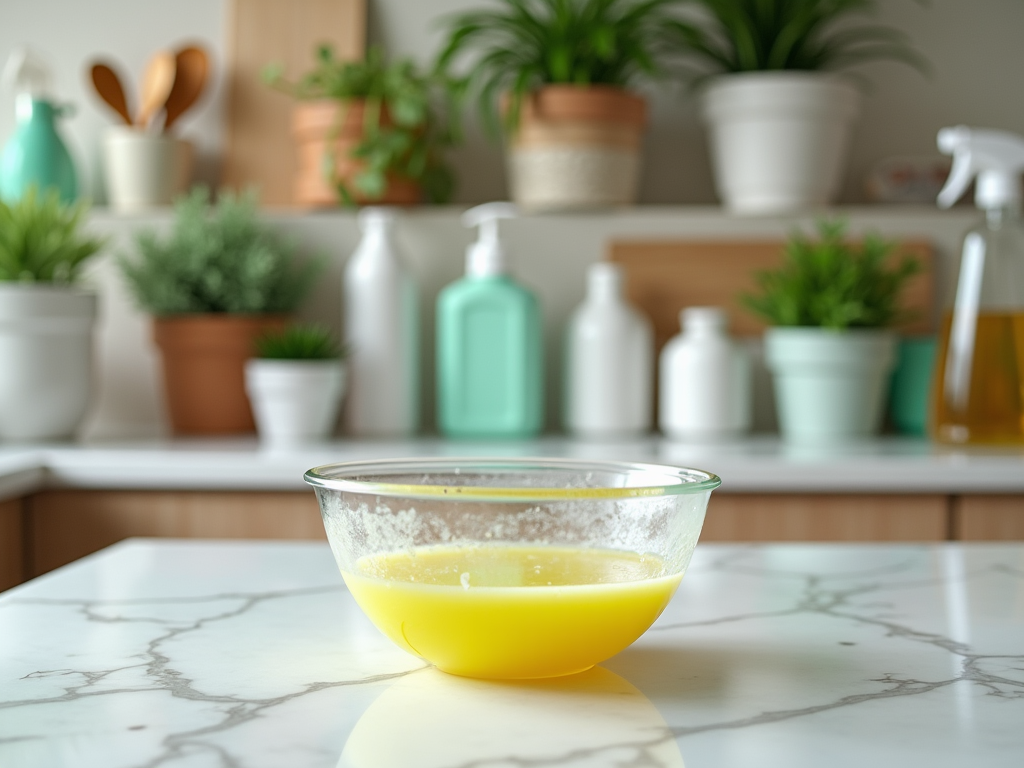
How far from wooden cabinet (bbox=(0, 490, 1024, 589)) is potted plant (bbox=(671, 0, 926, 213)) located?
0.57 meters

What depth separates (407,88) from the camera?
63.0 inches

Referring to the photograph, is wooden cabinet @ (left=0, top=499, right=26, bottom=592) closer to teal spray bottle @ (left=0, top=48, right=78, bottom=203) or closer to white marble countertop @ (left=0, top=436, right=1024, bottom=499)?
white marble countertop @ (left=0, top=436, right=1024, bottom=499)

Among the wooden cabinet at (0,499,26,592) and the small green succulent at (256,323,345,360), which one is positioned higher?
the small green succulent at (256,323,345,360)

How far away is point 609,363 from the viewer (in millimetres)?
1542

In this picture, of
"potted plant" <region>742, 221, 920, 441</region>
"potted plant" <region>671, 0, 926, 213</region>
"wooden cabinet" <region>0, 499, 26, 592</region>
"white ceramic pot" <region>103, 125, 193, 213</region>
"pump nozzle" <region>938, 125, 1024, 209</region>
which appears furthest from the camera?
"white ceramic pot" <region>103, 125, 193, 213</region>

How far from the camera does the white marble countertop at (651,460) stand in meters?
1.21

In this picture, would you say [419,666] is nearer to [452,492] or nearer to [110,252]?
[452,492]

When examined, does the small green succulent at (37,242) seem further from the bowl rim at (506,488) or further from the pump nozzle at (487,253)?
the bowl rim at (506,488)

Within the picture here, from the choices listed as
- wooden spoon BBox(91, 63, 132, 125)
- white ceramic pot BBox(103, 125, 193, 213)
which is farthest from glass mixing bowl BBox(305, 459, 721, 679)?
wooden spoon BBox(91, 63, 132, 125)

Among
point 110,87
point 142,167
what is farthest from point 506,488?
point 110,87

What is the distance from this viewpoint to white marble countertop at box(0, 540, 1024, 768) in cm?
36

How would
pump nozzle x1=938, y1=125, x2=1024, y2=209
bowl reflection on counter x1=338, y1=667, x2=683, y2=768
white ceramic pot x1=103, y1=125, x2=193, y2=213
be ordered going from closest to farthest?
1. bowl reflection on counter x1=338, y1=667, x2=683, y2=768
2. pump nozzle x1=938, y1=125, x2=1024, y2=209
3. white ceramic pot x1=103, y1=125, x2=193, y2=213

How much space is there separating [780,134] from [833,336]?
1.08 feet

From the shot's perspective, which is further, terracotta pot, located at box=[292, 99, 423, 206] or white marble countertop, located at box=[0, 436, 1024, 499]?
terracotta pot, located at box=[292, 99, 423, 206]
